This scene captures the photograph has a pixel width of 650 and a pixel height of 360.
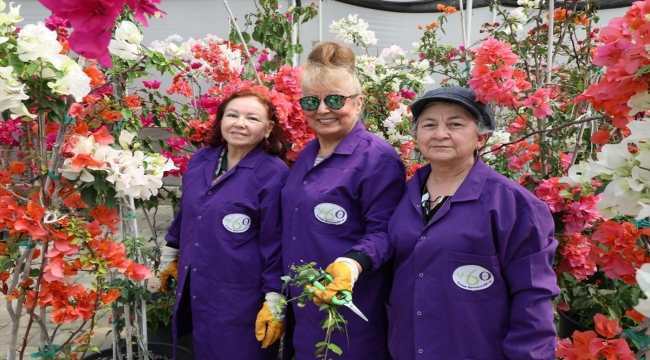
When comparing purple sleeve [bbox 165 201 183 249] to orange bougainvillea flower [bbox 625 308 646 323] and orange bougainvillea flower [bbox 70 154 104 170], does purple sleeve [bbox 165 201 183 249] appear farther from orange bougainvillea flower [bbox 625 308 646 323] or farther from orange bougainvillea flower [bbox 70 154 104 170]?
orange bougainvillea flower [bbox 625 308 646 323]

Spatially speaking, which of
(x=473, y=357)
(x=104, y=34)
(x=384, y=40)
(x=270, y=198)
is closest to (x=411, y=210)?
(x=473, y=357)

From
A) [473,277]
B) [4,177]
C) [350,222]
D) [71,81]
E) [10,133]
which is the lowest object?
[473,277]

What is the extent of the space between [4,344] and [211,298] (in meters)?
2.40

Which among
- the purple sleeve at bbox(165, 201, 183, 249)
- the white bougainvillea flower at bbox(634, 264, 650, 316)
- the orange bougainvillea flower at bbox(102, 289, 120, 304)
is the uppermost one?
the white bougainvillea flower at bbox(634, 264, 650, 316)

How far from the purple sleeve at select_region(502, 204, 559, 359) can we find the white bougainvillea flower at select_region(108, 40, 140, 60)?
1.42 meters

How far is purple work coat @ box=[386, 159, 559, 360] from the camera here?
152cm

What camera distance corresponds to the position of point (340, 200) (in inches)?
74.2

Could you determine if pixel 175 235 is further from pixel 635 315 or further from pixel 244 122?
pixel 635 315

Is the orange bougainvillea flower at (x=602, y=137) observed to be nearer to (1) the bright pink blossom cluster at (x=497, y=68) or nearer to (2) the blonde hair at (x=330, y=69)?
(1) the bright pink blossom cluster at (x=497, y=68)

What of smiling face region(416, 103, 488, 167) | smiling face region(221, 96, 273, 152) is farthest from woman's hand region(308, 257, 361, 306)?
smiling face region(221, 96, 273, 152)

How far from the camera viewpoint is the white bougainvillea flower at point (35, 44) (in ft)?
4.87

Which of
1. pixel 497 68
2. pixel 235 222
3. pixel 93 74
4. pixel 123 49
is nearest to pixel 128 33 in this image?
pixel 123 49

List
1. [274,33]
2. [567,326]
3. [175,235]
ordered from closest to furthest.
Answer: [175,235] < [567,326] < [274,33]

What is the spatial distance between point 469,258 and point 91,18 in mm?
1268
